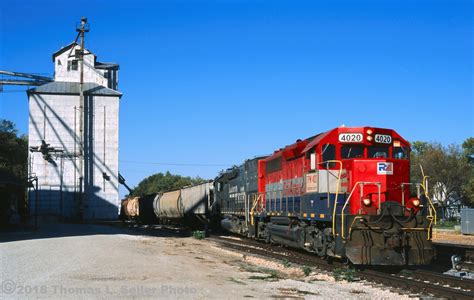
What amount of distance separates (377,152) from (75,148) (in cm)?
4788

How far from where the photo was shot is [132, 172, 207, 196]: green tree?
146 m

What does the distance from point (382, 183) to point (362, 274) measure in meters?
2.65

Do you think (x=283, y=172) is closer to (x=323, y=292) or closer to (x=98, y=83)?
(x=323, y=292)

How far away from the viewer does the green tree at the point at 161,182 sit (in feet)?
480

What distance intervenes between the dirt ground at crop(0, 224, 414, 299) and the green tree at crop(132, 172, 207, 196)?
394 ft

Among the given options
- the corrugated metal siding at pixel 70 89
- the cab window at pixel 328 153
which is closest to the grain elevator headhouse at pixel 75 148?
the corrugated metal siding at pixel 70 89

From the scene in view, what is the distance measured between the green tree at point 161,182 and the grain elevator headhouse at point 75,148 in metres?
77.8

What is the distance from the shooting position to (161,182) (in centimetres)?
15225

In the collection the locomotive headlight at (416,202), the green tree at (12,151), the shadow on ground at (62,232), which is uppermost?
the green tree at (12,151)

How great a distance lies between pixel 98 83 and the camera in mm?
62906

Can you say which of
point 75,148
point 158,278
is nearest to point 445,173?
point 75,148

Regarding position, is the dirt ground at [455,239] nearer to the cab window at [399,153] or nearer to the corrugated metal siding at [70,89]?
the cab window at [399,153]

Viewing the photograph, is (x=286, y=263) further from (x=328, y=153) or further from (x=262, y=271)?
(x=328, y=153)

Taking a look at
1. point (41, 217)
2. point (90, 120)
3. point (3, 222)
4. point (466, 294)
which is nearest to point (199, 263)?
point (466, 294)
